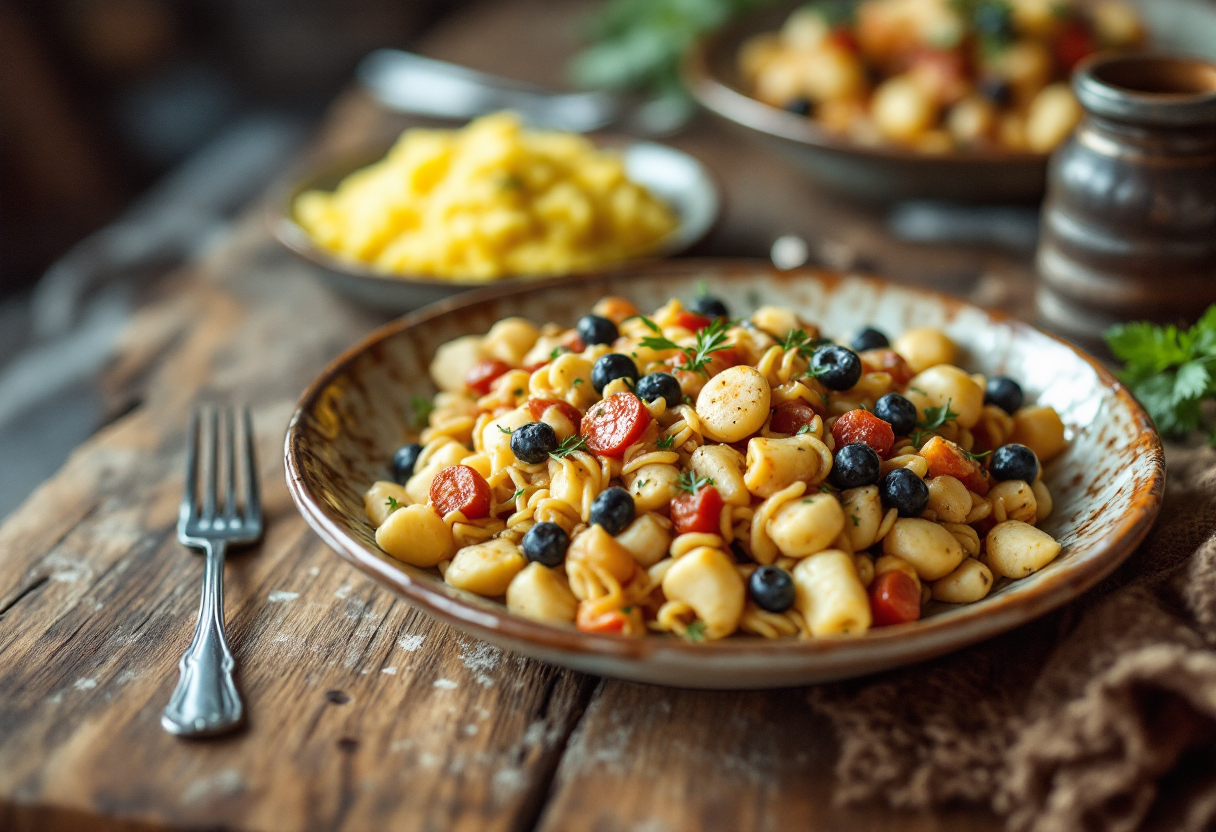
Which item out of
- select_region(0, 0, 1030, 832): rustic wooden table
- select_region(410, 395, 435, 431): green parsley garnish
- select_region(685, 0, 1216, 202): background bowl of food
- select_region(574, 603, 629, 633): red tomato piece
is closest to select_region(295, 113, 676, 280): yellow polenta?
select_region(685, 0, 1216, 202): background bowl of food

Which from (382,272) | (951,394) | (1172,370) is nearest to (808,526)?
(951,394)

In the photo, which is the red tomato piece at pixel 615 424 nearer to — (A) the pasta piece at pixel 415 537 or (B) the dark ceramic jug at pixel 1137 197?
(A) the pasta piece at pixel 415 537

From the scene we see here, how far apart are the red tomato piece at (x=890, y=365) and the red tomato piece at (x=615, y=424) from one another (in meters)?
0.61

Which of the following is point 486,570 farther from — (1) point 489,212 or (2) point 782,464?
(1) point 489,212

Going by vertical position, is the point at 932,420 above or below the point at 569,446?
below

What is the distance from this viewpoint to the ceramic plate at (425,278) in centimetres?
325

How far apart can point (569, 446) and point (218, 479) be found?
1.05 m

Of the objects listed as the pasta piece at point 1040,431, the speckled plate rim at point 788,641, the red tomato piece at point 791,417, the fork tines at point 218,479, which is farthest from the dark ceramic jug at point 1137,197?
the fork tines at point 218,479

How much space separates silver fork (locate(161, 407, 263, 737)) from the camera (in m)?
1.89

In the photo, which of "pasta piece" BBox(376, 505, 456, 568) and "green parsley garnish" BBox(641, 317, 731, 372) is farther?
"green parsley garnish" BBox(641, 317, 731, 372)

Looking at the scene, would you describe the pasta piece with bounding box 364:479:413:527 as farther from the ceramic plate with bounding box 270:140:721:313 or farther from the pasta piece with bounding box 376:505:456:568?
the ceramic plate with bounding box 270:140:721:313

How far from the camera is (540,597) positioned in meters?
1.86

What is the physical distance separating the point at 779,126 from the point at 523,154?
0.92 m

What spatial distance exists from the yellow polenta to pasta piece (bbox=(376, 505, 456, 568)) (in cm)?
140
